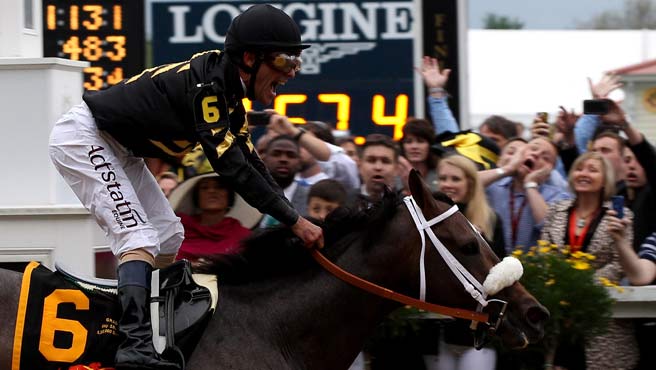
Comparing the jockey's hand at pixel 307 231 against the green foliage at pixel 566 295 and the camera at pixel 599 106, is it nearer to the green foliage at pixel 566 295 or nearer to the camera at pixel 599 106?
the green foliage at pixel 566 295

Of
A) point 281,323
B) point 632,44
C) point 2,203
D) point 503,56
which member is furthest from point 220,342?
point 632,44

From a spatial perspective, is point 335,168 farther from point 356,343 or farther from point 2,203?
point 356,343

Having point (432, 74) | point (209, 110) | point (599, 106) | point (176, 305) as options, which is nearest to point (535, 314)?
point (176, 305)

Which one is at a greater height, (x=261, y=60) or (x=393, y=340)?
(x=261, y=60)

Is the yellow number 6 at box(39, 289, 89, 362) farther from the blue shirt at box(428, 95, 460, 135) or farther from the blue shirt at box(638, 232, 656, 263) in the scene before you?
the blue shirt at box(428, 95, 460, 135)

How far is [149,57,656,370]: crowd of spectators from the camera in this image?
6.99 meters

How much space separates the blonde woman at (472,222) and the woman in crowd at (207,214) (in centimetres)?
122

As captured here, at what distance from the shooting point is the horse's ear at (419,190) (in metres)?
5.00

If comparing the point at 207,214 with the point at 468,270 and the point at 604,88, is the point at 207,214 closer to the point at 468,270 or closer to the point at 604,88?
the point at 468,270

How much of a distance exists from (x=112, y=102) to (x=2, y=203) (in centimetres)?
210

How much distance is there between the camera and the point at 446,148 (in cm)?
831

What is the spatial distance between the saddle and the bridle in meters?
0.51

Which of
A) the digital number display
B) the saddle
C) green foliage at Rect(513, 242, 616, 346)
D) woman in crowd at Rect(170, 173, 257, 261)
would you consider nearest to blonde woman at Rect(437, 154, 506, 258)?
green foliage at Rect(513, 242, 616, 346)

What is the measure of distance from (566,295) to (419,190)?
6.39ft
